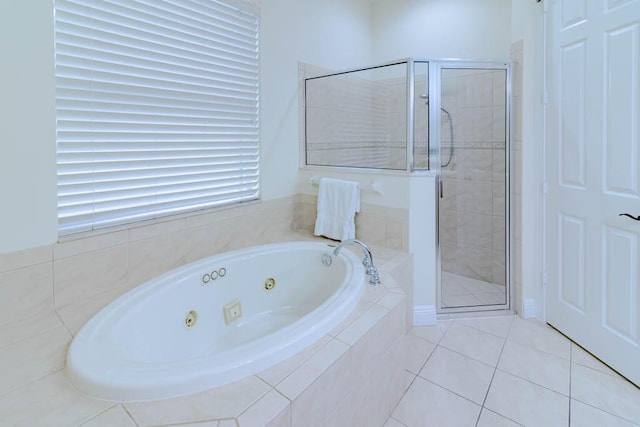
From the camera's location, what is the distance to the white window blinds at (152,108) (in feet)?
5.35

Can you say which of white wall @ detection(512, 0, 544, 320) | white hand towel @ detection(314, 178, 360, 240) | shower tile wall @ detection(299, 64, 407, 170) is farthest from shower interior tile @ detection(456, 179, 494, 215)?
white hand towel @ detection(314, 178, 360, 240)

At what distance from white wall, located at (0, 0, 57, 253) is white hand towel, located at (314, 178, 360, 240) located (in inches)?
65.4

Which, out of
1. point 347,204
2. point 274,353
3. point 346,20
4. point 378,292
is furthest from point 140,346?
point 346,20

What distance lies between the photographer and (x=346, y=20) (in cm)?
333

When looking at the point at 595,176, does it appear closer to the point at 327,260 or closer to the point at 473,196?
the point at 473,196

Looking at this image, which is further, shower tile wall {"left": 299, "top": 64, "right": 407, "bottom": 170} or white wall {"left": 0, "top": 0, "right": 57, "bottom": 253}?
shower tile wall {"left": 299, "top": 64, "right": 407, "bottom": 170}

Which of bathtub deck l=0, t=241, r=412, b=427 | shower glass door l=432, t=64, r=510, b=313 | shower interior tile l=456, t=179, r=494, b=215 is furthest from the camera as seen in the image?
shower interior tile l=456, t=179, r=494, b=215

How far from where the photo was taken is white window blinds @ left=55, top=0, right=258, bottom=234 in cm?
163

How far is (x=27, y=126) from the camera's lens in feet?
4.73

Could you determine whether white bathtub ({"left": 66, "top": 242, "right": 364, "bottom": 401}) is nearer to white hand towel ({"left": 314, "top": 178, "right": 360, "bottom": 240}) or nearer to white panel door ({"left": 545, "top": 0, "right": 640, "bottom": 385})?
white hand towel ({"left": 314, "top": 178, "right": 360, "bottom": 240})

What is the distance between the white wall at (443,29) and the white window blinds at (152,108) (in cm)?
169

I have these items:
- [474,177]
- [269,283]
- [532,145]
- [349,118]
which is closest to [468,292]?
A: [474,177]

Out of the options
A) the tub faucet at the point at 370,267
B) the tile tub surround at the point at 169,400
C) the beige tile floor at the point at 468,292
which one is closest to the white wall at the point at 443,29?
the beige tile floor at the point at 468,292

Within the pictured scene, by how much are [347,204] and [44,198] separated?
1.76 meters
